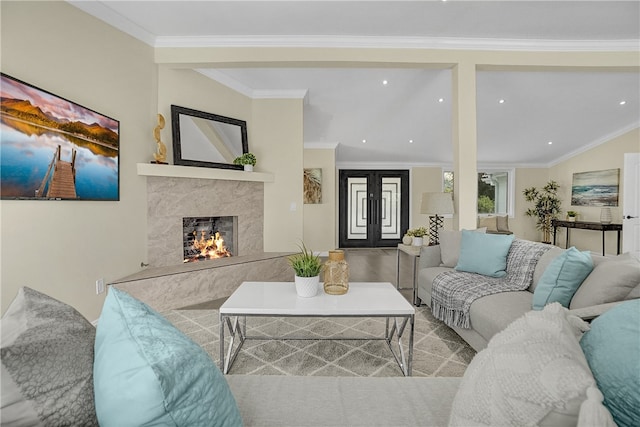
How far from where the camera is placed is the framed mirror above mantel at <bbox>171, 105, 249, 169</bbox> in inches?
151

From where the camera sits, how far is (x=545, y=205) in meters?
8.30

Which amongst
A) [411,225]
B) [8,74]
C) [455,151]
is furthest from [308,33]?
[411,225]

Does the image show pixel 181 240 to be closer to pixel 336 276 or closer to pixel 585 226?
pixel 336 276

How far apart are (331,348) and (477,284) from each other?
49.0 inches

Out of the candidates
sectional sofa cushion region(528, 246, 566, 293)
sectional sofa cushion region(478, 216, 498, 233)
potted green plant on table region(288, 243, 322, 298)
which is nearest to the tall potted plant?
sectional sofa cushion region(478, 216, 498, 233)

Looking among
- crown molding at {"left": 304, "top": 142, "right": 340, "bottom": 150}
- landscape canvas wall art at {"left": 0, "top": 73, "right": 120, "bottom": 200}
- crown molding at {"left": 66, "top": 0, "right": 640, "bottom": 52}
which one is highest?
crown molding at {"left": 66, "top": 0, "right": 640, "bottom": 52}

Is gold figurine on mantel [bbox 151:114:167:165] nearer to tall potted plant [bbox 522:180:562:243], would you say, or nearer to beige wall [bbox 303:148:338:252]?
beige wall [bbox 303:148:338:252]

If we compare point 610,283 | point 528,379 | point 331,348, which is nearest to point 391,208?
point 331,348

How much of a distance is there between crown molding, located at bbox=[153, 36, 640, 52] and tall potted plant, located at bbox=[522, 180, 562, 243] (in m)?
5.33

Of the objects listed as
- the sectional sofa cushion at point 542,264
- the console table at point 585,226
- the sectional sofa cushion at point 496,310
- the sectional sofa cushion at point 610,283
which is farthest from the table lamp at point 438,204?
the console table at point 585,226

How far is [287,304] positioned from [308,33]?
2.81 m

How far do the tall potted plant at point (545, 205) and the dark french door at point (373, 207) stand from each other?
3.18 meters

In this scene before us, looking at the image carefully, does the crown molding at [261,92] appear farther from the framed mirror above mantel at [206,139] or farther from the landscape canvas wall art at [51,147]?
the landscape canvas wall art at [51,147]

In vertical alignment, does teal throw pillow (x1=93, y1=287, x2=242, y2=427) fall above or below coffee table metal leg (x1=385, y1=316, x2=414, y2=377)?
above
